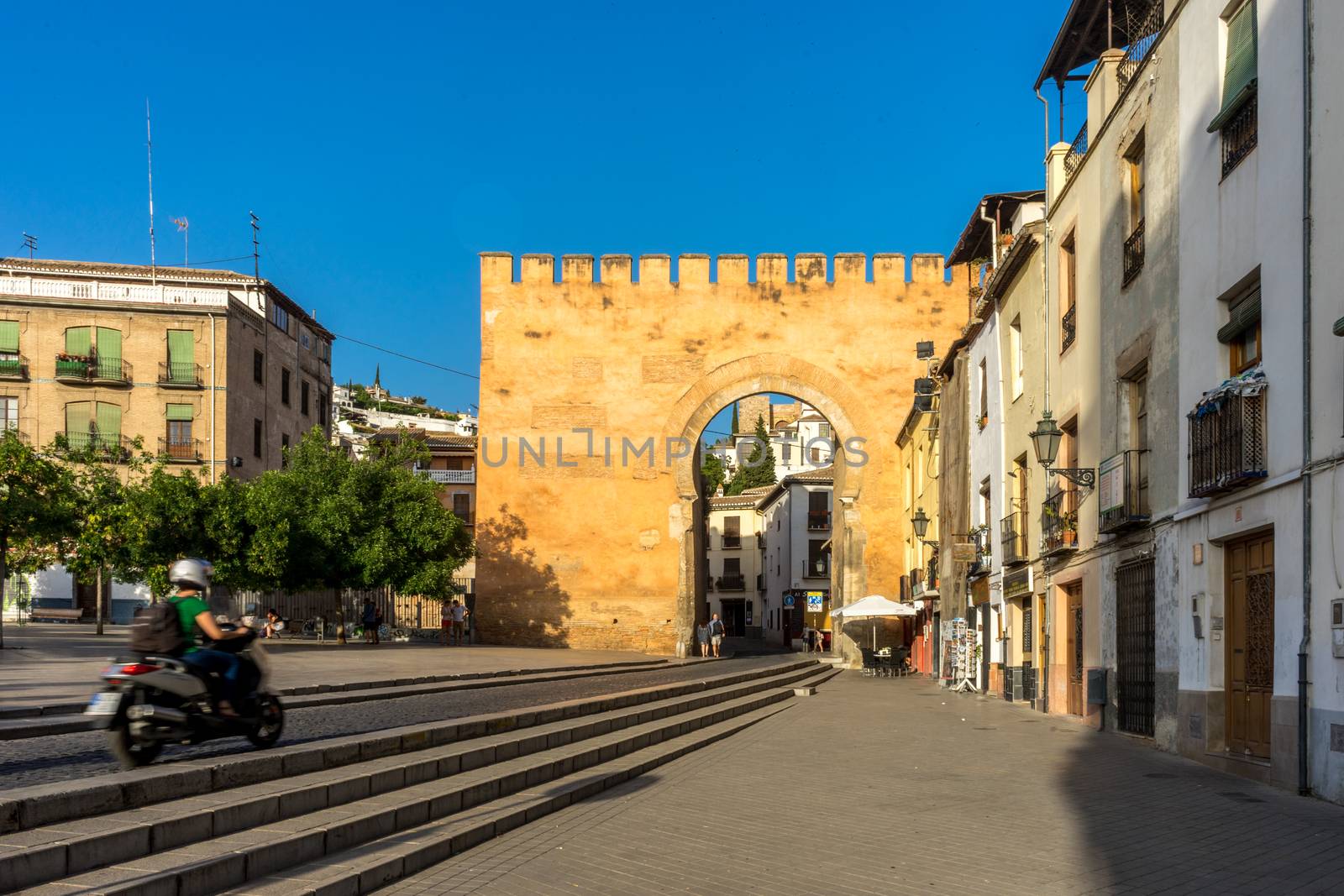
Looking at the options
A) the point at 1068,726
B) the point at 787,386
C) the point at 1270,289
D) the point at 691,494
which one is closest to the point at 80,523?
the point at 691,494

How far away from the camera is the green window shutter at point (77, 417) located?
4025cm

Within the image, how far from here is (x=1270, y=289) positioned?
32.1 ft

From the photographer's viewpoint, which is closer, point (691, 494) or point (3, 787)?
point (3, 787)

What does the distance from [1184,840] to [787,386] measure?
25.9 meters

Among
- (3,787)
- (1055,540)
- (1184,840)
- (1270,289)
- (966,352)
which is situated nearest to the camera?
(3,787)

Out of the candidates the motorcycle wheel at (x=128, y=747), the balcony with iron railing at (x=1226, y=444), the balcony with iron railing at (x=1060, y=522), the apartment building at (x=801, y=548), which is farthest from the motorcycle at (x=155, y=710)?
the apartment building at (x=801, y=548)

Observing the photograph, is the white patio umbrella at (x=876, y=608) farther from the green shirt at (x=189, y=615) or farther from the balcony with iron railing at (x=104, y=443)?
the green shirt at (x=189, y=615)

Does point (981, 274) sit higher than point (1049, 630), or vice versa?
point (981, 274)

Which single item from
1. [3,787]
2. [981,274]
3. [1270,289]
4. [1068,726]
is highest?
[981,274]

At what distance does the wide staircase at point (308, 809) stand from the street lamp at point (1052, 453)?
6.45 metres

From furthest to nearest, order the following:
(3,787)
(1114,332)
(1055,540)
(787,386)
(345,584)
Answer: (787,386) → (345,584) → (1055,540) → (1114,332) → (3,787)

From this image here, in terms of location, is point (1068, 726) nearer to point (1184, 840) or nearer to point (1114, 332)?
point (1114, 332)

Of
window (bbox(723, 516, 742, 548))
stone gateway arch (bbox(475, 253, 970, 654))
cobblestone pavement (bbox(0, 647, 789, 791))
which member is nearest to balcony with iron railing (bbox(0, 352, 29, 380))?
stone gateway arch (bbox(475, 253, 970, 654))

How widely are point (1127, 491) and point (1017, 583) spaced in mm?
6385
